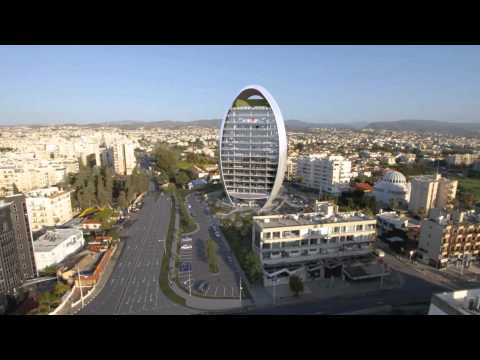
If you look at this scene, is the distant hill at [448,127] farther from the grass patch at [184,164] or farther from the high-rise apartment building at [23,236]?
the high-rise apartment building at [23,236]

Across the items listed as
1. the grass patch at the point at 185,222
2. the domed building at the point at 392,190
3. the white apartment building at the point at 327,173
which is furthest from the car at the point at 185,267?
the white apartment building at the point at 327,173

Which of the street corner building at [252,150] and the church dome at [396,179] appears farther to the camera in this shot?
the church dome at [396,179]

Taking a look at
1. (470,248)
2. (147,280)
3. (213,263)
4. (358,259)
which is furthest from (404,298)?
(147,280)

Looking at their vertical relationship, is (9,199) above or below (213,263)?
above

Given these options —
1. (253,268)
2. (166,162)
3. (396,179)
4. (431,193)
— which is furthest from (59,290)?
(166,162)

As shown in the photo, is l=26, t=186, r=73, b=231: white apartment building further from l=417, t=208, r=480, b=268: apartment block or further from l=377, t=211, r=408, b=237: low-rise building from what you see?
l=417, t=208, r=480, b=268: apartment block

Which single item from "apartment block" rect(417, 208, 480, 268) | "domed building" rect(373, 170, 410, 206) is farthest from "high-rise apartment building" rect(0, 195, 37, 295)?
"domed building" rect(373, 170, 410, 206)
